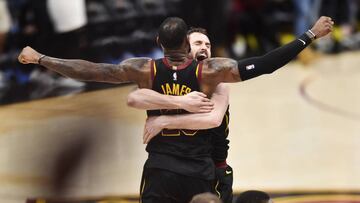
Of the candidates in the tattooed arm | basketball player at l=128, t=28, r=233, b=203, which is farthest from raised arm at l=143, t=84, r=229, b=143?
the tattooed arm

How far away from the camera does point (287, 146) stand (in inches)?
394

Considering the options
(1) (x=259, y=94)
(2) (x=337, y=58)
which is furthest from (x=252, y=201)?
(2) (x=337, y=58)

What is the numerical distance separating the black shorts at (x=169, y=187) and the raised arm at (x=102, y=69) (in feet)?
1.88

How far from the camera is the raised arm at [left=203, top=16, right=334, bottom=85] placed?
488cm

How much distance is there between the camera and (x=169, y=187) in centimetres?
503

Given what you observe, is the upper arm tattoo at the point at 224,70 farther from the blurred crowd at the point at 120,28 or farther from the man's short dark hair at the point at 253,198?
the blurred crowd at the point at 120,28

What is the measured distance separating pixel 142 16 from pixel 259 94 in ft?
7.48

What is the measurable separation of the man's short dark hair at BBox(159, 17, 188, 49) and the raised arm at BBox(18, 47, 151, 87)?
20 cm

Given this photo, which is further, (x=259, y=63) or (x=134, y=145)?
(x=134, y=145)

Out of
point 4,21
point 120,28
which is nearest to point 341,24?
point 120,28

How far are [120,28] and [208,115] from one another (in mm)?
8088

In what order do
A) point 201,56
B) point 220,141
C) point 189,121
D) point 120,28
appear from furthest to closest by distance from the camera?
point 120,28
point 220,141
point 201,56
point 189,121

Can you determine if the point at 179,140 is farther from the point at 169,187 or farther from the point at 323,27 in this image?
the point at 323,27

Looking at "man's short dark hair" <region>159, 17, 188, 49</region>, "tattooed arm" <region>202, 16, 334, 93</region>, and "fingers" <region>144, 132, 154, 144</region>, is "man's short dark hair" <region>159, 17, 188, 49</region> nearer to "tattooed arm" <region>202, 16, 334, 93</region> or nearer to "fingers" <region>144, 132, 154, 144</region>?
"tattooed arm" <region>202, 16, 334, 93</region>
